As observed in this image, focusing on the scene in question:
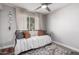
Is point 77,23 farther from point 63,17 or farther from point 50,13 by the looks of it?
point 50,13

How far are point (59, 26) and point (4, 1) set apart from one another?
1047mm

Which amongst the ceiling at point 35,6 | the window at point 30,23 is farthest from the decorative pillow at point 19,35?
the ceiling at point 35,6

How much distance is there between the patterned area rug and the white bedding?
71mm

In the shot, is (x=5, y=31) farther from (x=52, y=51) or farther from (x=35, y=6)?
(x=52, y=51)

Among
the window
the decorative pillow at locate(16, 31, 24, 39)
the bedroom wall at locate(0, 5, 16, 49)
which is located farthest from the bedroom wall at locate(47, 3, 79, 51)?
the bedroom wall at locate(0, 5, 16, 49)

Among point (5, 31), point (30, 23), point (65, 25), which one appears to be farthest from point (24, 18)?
point (65, 25)

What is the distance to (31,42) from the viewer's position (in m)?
1.50

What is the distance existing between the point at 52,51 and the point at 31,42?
1.34ft

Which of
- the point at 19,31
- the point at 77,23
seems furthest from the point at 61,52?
the point at 19,31

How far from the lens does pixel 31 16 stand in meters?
1.50

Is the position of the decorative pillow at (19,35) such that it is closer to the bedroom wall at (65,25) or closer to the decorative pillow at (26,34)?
the decorative pillow at (26,34)

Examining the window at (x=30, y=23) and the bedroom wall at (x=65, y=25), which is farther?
the window at (x=30, y=23)

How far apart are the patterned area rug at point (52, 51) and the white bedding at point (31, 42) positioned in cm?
7

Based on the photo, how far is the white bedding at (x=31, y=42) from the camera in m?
1.44
